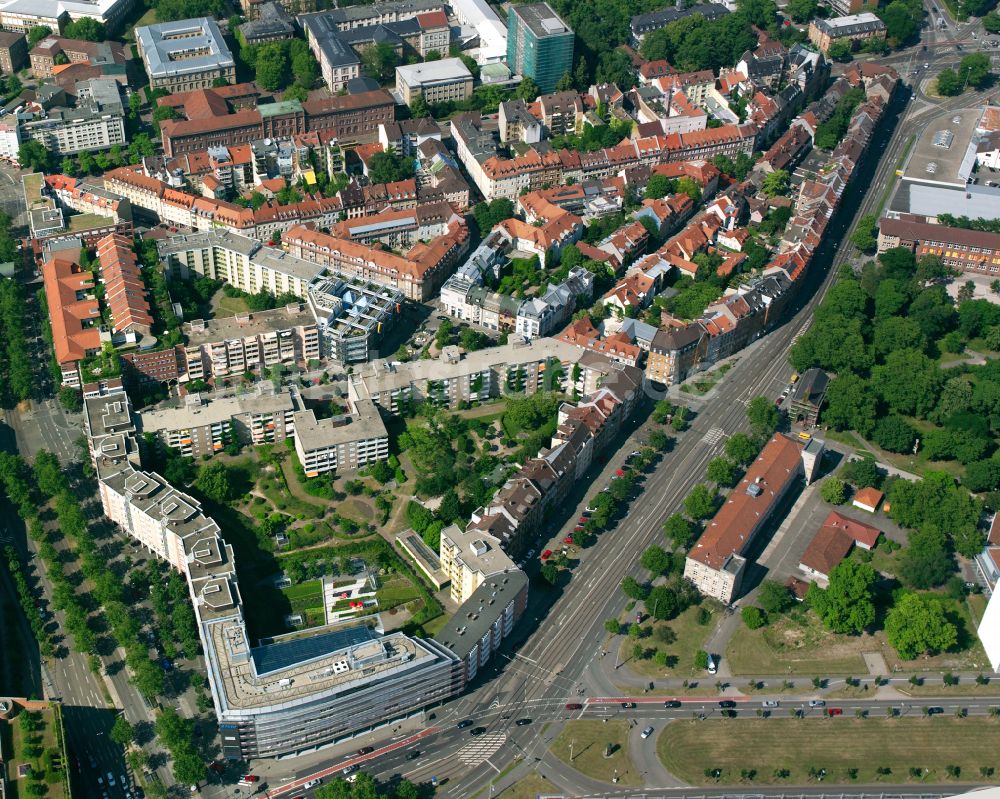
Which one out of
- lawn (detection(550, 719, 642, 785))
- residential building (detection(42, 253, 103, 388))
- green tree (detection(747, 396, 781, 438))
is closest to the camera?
lawn (detection(550, 719, 642, 785))

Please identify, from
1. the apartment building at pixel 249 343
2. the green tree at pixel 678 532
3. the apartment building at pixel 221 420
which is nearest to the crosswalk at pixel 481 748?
the green tree at pixel 678 532

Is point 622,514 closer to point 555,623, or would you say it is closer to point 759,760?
point 555,623

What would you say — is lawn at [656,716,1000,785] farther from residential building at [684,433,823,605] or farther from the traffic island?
residential building at [684,433,823,605]

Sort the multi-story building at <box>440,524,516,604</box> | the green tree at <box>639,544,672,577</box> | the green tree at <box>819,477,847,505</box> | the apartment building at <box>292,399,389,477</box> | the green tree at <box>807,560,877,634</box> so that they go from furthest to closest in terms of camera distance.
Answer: the green tree at <box>819,477,847,505</box> < the apartment building at <box>292,399,389,477</box> < the green tree at <box>639,544,672,577</box> < the green tree at <box>807,560,877,634</box> < the multi-story building at <box>440,524,516,604</box>


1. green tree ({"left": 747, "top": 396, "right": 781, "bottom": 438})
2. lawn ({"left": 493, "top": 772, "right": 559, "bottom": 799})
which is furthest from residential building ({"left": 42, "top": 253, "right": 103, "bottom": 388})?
green tree ({"left": 747, "top": 396, "right": 781, "bottom": 438})

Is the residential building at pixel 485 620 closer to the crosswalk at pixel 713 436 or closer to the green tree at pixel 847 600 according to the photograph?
the green tree at pixel 847 600

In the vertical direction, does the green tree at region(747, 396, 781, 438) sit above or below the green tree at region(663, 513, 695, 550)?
above
